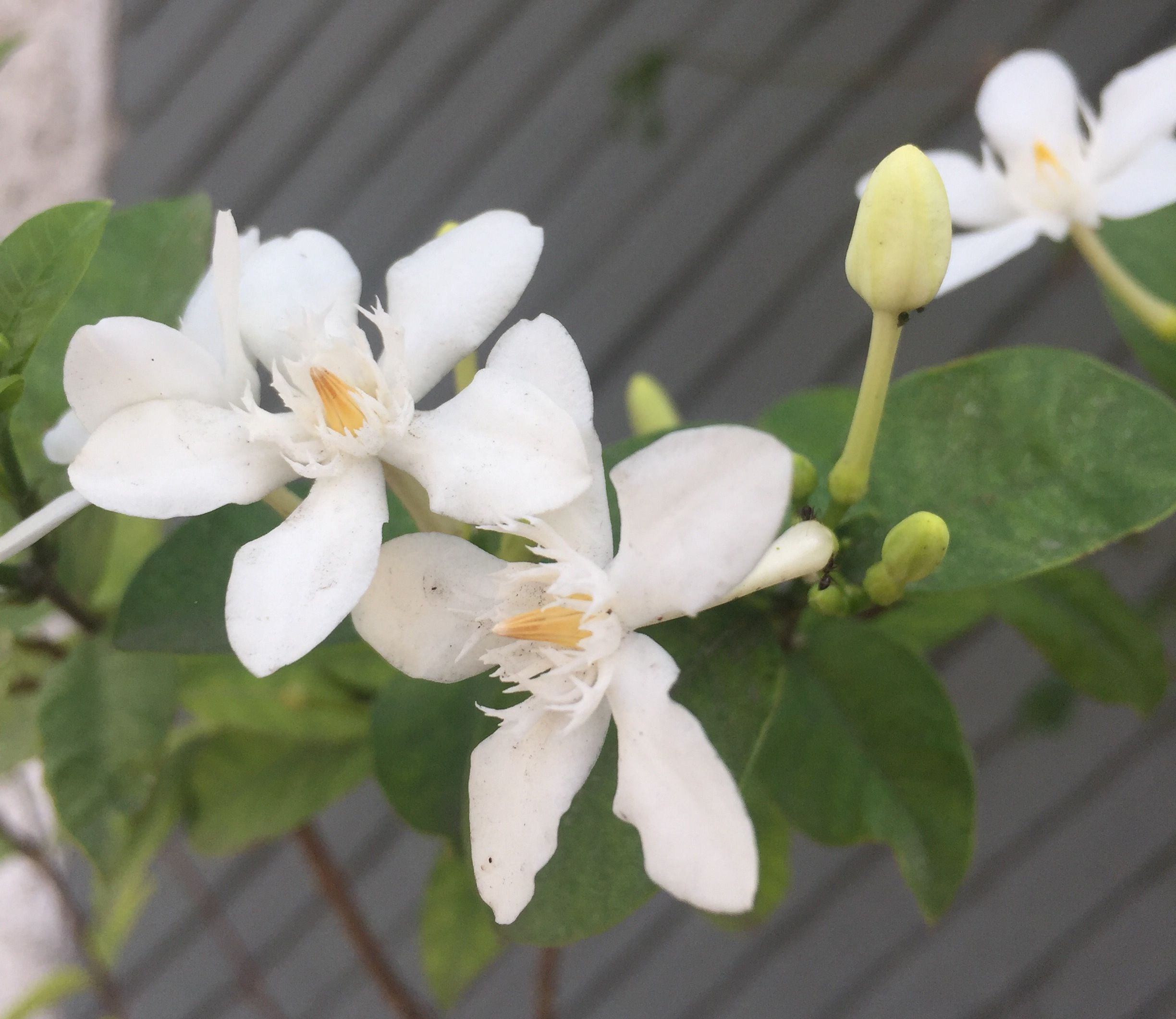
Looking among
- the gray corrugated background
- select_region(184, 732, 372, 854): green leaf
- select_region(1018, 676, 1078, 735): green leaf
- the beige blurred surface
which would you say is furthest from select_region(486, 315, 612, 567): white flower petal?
the beige blurred surface

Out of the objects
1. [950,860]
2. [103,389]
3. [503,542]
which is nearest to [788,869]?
[950,860]

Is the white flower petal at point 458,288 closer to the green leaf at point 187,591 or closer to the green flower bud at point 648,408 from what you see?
the green leaf at point 187,591

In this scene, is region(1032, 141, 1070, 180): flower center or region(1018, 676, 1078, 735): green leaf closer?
region(1032, 141, 1070, 180): flower center

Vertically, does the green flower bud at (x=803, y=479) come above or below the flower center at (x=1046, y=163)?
below

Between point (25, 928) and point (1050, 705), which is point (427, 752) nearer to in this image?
point (1050, 705)

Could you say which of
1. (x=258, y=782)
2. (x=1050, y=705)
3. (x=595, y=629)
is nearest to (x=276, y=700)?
(x=258, y=782)

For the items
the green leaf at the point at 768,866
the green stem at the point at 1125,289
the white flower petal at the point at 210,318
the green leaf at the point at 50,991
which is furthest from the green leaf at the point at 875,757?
the green leaf at the point at 50,991

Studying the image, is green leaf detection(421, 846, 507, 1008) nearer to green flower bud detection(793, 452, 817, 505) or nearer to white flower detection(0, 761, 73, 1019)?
green flower bud detection(793, 452, 817, 505)
